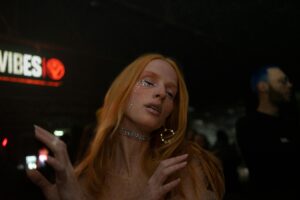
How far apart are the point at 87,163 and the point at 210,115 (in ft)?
22.5

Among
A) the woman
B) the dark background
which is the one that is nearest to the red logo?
the dark background

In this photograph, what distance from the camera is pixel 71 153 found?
5.17 ft

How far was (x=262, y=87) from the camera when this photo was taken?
177cm

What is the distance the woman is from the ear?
65 cm

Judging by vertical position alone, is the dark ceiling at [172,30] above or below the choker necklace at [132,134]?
above

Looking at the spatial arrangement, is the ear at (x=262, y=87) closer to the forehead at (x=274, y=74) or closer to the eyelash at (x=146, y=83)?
the forehead at (x=274, y=74)

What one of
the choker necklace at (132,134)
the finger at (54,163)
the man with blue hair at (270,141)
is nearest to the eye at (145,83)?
the choker necklace at (132,134)

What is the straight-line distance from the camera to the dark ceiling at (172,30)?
11.8ft

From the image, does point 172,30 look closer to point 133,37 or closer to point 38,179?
point 133,37

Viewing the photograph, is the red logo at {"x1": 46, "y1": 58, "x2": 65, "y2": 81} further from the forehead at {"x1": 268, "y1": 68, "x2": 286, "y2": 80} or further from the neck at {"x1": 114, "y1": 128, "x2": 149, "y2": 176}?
the neck at {"x1": 114, "y1": 128, "x2": 149, "y2": 176}

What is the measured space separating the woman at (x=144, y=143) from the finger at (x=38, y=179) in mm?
151

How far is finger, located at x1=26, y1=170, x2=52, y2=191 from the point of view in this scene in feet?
2.97

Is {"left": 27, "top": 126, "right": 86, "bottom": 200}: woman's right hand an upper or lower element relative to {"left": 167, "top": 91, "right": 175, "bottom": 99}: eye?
lower

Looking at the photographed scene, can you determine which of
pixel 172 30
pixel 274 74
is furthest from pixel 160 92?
pixel 172 30
